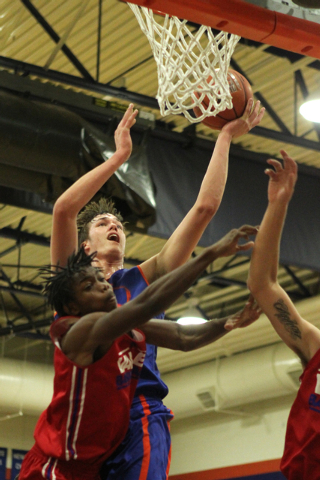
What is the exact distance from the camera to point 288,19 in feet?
12.1

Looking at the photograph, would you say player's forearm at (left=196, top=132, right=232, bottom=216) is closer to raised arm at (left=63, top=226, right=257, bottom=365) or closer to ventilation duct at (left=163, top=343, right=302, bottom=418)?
raised arm at (left=63, top=226, right=257, bottom=365)

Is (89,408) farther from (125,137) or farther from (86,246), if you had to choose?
(125,137)

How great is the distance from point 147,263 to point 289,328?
785 mm

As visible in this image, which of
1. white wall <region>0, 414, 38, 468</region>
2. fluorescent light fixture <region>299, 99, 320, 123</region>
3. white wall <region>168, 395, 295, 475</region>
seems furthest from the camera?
white wall <region>0, 414, 38, 468</region>

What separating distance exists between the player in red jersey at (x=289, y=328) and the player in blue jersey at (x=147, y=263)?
449mm

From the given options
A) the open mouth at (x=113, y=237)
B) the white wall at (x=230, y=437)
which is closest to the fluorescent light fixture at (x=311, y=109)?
the open mouth at (x=113, y=237)

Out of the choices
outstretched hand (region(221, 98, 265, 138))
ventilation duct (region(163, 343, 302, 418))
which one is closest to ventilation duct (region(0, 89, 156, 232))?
outstretched hand (region(221, 98, 265, 138))

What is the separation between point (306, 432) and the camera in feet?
9.78

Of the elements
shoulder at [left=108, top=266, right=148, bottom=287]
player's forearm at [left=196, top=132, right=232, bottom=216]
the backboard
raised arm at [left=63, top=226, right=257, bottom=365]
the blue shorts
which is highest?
the backboard

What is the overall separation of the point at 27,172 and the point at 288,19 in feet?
10.4

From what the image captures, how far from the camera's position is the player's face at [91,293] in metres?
2.99

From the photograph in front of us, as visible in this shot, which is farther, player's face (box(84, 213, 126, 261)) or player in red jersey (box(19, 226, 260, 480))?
player's face (box(84, 213, 126, 261))

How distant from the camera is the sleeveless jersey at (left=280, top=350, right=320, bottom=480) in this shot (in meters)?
2.94

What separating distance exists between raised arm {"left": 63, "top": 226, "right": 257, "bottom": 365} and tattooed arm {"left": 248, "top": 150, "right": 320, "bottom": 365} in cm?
37
